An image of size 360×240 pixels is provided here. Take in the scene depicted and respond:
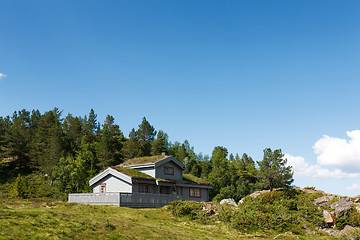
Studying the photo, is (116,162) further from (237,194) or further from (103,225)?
(103,225)

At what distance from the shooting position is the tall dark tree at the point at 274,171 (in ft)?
181

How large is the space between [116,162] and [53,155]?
58.5 feet

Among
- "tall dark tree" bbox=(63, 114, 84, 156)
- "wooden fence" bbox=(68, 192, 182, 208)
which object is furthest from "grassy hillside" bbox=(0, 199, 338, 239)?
"tall dark tree" bbox=(63, 114, 84, 156)

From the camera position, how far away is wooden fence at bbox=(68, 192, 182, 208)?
34.1 meters

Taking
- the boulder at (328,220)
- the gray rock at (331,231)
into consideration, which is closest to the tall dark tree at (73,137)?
the boulder at (328,220)

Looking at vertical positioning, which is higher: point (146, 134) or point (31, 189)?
point (146, 134)

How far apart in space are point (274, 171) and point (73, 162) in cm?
4058

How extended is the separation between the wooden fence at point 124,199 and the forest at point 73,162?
21.2m

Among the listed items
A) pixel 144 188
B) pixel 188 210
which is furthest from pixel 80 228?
pixel 144 188

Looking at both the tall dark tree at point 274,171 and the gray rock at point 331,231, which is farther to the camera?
the tall dark tree at point 274,171

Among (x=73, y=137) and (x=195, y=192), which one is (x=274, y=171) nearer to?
(x=195, y=192)

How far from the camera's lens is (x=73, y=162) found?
61469mm

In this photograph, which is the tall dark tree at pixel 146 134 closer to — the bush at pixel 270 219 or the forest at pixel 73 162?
the forest at pixel 73 162

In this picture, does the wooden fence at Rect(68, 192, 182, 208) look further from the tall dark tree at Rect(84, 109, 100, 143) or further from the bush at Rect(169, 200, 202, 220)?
the tall dark tree at Rect(84, 109, 100, 143)
